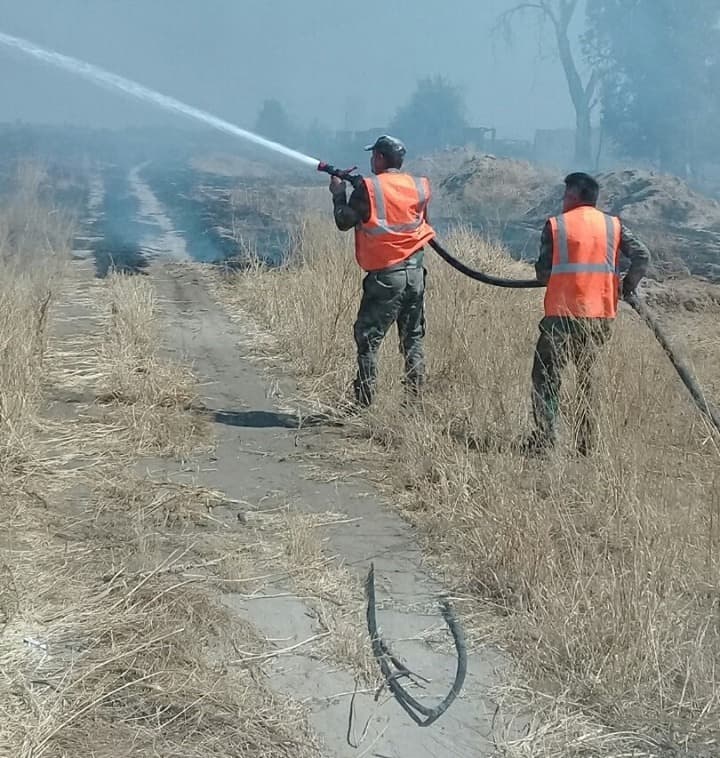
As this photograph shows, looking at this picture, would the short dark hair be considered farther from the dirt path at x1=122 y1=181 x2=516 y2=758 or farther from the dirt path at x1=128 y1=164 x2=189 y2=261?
the dirt path at x1=128 y1=164 x2=189 y2=261

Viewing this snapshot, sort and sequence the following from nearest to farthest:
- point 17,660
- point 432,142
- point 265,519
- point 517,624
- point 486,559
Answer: point 17,660 → point 517,624 → point 486,559 → point 265,519 → point 432,142

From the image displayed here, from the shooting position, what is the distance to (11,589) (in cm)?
361

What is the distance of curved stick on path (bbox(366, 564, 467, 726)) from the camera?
→ 307 centimetres

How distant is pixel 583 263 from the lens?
5188 millimetres

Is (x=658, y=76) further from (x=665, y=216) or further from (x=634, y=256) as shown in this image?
(x=634, y=256)

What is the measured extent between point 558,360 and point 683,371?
2.27 ft

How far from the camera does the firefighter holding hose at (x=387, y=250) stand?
588 centimetres

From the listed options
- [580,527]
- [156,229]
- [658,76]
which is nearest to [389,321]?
[580,527]

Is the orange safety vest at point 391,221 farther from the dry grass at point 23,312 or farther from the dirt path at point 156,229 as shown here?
the dirt path at point 156,229

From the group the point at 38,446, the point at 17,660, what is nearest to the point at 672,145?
the point at 38,446

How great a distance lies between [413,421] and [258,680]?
2.52 metres

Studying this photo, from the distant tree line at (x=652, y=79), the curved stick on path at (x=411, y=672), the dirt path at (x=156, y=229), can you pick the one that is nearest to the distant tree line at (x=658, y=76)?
the distant tree line at (x=652, y=79)

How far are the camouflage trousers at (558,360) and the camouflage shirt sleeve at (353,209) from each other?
136cm

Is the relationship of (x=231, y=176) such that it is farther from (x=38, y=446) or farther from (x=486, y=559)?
(x=486, y=559)
